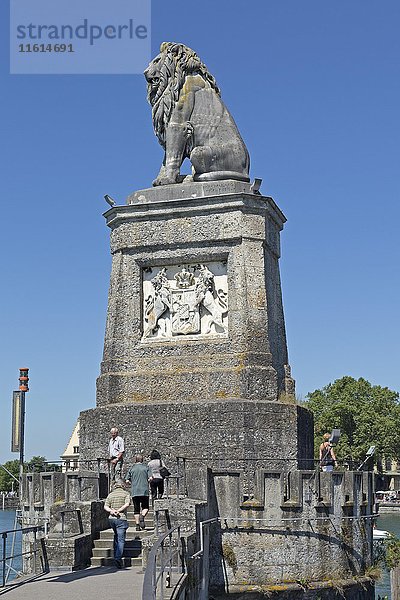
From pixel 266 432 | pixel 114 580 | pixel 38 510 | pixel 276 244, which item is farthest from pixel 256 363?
pixel 114 580

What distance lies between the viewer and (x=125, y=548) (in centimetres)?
1538

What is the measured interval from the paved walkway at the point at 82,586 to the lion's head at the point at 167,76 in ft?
35.1

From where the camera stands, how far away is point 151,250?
64.5 feet

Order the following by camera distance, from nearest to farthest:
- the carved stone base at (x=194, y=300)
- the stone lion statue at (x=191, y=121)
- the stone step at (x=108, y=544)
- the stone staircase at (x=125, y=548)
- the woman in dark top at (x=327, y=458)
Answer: the stone staircase at (x=125, y=548)
the stone step at (x=108, y=544)
the woman in dark top at (x=327, y=458)
the carved stone base at (x=194, y=300)
the stone lion statue at (x=191, y=121)

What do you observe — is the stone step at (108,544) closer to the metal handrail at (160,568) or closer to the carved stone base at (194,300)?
the metal handrail at (160,568)

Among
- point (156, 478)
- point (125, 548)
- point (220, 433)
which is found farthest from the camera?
point (220, 433)

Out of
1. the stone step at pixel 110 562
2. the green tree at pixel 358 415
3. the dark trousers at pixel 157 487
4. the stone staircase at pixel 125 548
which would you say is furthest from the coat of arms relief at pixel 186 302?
the green tree at pixel 358 415

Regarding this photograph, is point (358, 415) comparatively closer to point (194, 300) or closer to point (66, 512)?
point (194, 300)

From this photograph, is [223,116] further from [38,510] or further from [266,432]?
[38,510]

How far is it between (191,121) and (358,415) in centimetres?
4931

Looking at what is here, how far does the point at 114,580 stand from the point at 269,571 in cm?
452

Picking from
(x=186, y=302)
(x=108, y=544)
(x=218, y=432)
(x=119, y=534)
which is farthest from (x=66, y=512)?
(x=186, y=302)

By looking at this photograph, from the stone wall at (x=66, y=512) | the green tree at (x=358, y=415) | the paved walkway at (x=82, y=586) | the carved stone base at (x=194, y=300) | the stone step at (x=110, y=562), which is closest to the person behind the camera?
the paved walkway at (x=82, y=586)

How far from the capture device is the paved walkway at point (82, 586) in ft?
37.7
